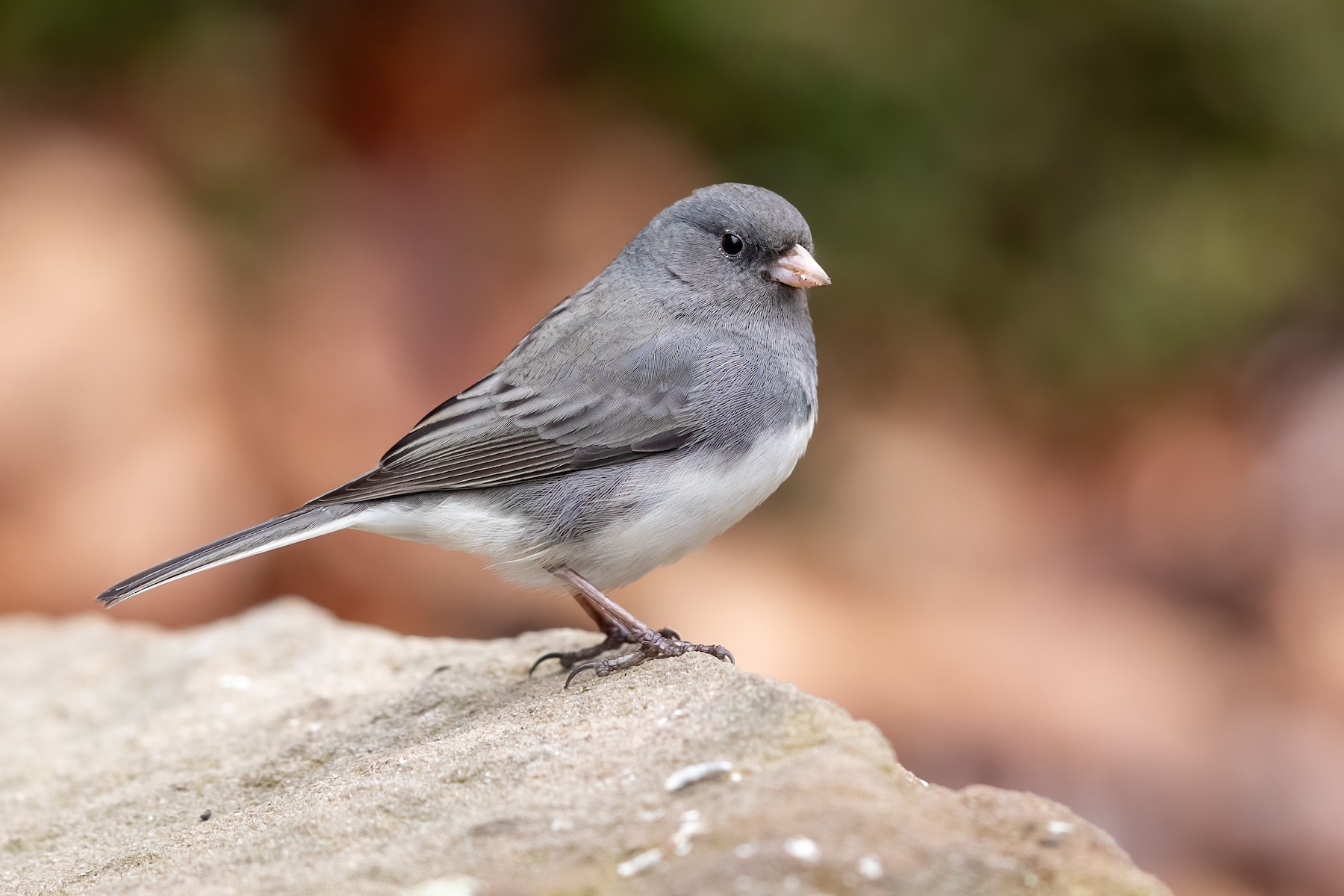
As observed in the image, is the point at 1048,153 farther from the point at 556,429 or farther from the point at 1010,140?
the point at 556,429

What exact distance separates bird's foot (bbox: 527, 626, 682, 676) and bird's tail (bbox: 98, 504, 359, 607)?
526 mm

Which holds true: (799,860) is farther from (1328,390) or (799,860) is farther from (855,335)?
(1328,390)

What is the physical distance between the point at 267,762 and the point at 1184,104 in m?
4.21

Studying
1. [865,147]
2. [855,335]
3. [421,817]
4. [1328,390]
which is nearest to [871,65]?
[865,147]

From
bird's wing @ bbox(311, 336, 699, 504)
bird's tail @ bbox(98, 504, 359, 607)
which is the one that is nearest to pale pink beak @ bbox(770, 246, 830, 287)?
bird's wing @ bbox(311, 336, 699, 504)

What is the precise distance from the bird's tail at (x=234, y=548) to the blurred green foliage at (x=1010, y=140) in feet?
8.79

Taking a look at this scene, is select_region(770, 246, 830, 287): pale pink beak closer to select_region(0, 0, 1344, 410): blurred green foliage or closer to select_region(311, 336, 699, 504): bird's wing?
select_region(311, 336, 699, 504): bird's wing

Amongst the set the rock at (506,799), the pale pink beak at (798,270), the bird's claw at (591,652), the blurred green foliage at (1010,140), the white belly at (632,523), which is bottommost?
the rock at (506,799)

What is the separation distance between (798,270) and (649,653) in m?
0.96

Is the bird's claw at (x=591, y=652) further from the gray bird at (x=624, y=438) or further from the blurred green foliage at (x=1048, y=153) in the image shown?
the blurred green foliage at (x=1048, y=153)

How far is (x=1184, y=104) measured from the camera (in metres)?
5.20

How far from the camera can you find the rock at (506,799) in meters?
1.64

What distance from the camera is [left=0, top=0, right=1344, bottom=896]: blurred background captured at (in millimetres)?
4879

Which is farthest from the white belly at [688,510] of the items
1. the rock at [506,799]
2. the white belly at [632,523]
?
the rock at [506,799]
